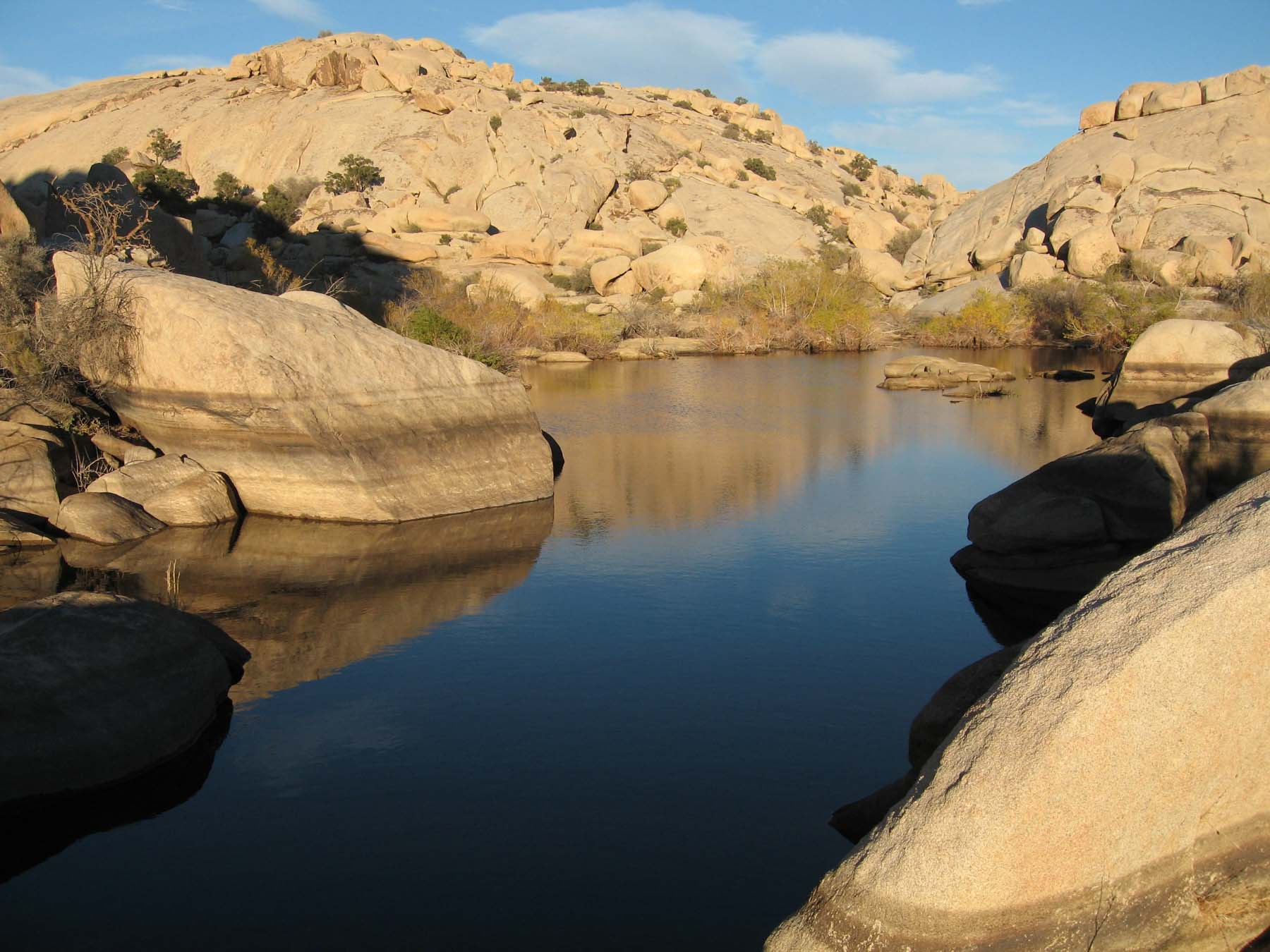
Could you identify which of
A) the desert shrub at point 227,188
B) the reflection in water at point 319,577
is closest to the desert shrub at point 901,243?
the desert shrub at point 227,188

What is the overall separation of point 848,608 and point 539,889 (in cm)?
594

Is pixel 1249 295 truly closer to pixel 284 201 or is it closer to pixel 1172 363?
→ pixel 1172 363

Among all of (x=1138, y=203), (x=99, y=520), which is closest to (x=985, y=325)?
(x=1138, y=203)

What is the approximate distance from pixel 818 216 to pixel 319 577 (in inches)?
2630

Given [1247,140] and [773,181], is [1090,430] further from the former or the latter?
[773,181]

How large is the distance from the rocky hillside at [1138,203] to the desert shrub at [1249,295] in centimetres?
352

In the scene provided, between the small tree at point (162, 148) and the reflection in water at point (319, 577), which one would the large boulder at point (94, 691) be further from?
the small tree at point (162, 148)

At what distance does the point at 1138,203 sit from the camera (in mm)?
55688

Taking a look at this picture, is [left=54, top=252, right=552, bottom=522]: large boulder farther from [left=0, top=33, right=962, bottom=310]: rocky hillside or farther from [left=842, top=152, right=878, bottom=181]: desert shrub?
[left=842, top=152, right=878, bottom=181]: desert shrub

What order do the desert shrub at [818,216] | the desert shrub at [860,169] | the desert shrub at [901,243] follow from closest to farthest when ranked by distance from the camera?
the desert shrub at [901,243], the desert shrub at [818,216], the desert shrub at [860,169]

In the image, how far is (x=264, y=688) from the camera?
907cm

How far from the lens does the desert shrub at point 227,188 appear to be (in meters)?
60.2

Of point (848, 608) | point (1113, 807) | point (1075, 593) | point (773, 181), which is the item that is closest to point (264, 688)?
point (848, 608)

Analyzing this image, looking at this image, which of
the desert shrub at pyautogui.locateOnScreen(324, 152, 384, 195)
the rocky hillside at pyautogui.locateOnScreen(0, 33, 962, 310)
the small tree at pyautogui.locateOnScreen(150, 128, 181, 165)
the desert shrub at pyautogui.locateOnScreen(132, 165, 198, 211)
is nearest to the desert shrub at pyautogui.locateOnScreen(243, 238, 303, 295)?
the rocky hillside at pyautogui.locateOnScreen(0, 33, 962, 310)
